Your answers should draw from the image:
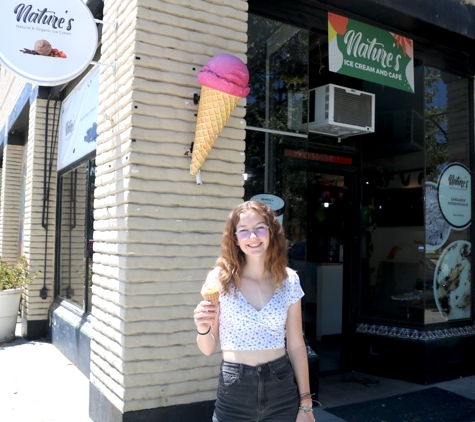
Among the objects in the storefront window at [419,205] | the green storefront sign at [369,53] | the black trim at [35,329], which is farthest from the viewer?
the black trim at [35,329]

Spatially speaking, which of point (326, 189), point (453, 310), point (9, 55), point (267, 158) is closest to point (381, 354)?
point (453, 310)

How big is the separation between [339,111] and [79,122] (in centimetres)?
338

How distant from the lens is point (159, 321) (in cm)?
379

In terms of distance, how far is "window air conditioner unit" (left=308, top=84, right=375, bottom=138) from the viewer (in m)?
5.64

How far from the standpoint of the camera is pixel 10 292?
298 inches

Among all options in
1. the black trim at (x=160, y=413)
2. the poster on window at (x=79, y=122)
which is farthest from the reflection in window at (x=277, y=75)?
the black trim at (x=160, y=413)

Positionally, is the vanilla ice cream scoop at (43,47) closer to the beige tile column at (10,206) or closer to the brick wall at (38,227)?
the brick wall at (38,227)

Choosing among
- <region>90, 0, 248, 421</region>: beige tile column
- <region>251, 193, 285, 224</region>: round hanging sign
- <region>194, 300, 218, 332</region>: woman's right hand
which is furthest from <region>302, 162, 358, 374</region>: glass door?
<region>194, 300, 218, 332</region>: woman's right hand

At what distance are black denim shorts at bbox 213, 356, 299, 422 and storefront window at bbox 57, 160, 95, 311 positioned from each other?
13.3 feet

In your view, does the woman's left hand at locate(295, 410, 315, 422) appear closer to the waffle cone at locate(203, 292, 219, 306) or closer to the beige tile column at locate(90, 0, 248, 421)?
the waffle cone at locate(203, 292, 219, 306)

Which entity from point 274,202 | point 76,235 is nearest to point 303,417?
point 274,202

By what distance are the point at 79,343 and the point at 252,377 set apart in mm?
4221

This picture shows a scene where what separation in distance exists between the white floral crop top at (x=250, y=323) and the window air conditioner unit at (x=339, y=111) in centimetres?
355

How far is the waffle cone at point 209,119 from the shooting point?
3729mm
